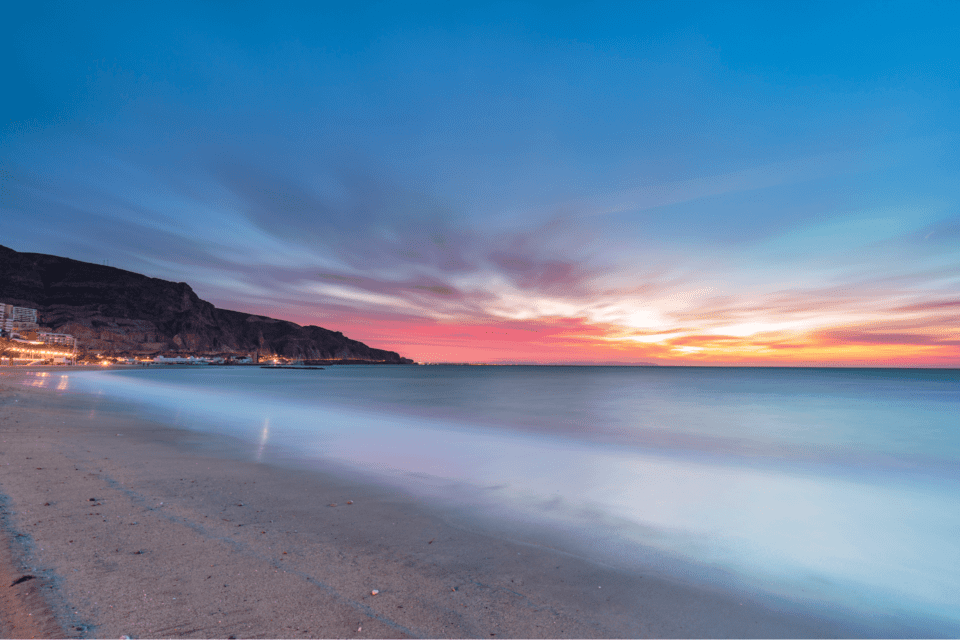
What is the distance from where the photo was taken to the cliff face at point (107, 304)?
15162 centimetres

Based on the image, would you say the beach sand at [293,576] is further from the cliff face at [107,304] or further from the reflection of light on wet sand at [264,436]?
the cliff face at [107,304]

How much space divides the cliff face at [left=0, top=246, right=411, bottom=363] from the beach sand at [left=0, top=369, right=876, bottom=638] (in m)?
185

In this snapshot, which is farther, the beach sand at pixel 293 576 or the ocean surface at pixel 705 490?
the ocean surface at pixel 705 490

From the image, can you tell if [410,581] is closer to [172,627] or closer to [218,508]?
[172,627]

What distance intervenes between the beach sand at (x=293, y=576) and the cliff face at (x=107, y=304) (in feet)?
608

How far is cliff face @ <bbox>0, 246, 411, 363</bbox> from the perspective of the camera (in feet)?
497

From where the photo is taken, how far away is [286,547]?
186 inches

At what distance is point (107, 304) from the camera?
16362cm

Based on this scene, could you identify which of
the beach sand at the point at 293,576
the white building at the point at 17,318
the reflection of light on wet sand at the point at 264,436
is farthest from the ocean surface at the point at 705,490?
the white building at the point at 17,318

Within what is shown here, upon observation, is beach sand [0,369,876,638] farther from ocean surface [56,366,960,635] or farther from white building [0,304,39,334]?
white building [0,304,39,334]

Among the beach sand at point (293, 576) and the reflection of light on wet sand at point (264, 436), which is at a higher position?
the beach sand at point (293, 576)

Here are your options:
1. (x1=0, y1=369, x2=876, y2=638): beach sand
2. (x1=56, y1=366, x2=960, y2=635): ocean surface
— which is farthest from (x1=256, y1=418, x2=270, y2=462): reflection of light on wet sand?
(x1=0, y1=369, x2=876, y2=638): beach sand

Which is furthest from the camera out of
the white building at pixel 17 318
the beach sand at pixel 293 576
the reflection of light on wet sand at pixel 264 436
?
the white building at pixel 17 318

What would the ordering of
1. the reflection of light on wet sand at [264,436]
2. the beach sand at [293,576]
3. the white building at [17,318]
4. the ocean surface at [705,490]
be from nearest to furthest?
1. the beach sand at [293,576]
2. the ocean surface at [705,490]
3. the reflection of light on wet sand at [264,436]
4. the white building at [17,318]
